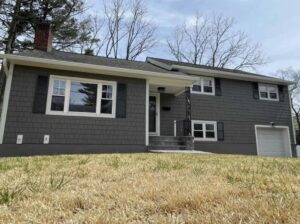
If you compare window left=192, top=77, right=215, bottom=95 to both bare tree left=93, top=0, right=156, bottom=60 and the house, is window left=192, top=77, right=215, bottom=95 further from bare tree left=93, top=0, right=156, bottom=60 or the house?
bare tree left=93, top=0, right=156, bottom=60

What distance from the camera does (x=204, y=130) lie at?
11.6m

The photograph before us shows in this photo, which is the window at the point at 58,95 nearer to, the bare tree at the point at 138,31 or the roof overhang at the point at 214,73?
the roof overhang at the point at 214,73

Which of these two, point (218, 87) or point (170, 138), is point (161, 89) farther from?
point (218, 87)

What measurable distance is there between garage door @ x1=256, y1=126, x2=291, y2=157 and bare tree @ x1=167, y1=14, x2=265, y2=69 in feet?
34.8

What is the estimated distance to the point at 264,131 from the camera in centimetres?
1297

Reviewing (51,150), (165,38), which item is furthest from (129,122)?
(165,38)

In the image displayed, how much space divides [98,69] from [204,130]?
6084 millimetres

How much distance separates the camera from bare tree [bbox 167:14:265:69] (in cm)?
2233

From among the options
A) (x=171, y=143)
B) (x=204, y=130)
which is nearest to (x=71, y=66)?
(x=171, y=143)

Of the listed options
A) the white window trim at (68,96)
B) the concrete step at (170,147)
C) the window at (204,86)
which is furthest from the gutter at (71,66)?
the window at (204,86)

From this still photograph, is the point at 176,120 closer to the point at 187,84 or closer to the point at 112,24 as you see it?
the point at 187,84

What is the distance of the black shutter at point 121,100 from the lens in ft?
27.7

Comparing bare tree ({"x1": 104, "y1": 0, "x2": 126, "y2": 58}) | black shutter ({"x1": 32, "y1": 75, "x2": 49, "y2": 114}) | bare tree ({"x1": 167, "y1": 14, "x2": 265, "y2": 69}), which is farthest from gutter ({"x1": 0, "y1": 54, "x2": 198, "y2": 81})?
bare tree ({"x1": 167, "y1": 14, "x2": 265, "y2": 69})

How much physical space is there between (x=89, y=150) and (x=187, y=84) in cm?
470
